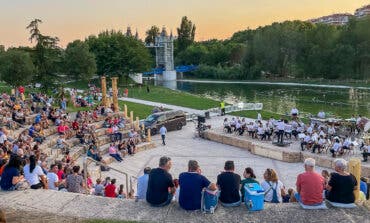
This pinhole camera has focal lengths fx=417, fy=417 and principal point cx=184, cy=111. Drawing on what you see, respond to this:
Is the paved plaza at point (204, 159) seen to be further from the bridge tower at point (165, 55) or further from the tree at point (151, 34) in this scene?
the tree at point (151, 34)

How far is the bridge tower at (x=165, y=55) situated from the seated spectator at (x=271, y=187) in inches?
3925

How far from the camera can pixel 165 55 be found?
362 feet

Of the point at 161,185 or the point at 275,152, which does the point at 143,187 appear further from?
the point at 275,152

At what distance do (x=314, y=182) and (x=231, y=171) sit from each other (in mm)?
1547

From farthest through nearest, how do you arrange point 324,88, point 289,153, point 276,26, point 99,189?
point 276,26, point 324,88, point 289,153, point 99,189

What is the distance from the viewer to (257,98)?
193ft

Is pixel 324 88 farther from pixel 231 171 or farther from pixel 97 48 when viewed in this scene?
pixel 231 171

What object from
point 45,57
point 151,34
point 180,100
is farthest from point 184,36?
point 45,57

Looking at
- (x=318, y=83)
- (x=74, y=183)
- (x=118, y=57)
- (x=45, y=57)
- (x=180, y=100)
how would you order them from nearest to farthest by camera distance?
1. (x=74, y=183)
2. (x=45, y=57)
3. (x=180, y=100)
4. (x=118, y=57)
5. (x=318, y=83)

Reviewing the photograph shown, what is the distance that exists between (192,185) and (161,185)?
657mm

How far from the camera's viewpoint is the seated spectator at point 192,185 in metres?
7.73

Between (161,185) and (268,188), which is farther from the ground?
(161,185)

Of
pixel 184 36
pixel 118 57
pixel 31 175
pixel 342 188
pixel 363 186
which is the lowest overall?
pixel 363 186

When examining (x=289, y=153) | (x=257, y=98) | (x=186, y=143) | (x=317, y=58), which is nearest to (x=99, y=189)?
(x=289, y=153)
